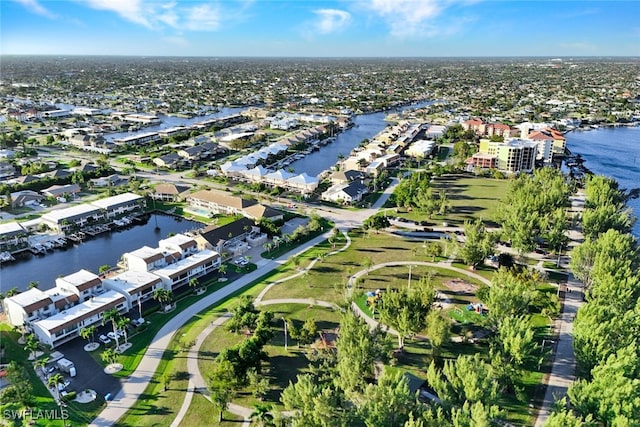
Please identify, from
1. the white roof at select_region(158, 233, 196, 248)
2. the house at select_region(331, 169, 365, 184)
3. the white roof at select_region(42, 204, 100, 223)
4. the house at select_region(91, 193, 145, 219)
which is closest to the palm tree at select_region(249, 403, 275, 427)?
the white roof at select_region(158, 233, 196, 248)

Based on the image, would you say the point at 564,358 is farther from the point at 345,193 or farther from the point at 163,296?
the point at 345,193

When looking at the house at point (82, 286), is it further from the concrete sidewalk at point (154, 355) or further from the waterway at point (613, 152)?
the waterway at point (613, 152)

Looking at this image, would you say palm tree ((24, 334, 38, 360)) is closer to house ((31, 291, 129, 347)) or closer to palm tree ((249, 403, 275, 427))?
house ((31, 291, 129, 347))

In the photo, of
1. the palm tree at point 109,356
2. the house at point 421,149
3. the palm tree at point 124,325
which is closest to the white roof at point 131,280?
the palm tree at point 124,325

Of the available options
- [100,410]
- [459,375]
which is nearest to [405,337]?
[459,375]

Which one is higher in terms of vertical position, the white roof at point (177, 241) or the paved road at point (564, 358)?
the white roof at point (177, 241)

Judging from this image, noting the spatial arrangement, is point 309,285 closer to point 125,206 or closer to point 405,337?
point 405,337
